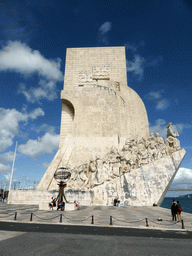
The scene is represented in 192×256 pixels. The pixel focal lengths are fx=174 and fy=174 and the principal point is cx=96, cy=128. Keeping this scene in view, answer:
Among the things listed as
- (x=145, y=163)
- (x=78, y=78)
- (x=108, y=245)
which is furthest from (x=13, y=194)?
(x=78, y=78)

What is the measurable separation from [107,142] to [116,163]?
3872 mm

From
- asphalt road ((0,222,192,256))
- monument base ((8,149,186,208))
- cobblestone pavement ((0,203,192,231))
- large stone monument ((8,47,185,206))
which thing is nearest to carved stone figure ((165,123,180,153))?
large stone monument ((8,47,185,206))

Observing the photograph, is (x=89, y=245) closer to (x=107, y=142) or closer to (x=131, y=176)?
(x=131, y=176)

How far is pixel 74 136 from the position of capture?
16.9 m

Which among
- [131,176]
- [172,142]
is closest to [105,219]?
[131,176]

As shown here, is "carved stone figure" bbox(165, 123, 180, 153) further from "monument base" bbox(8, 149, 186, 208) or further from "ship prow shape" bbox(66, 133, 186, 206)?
"monument base" bbox(8, 149, 186, 208)

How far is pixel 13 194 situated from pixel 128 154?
8.71m

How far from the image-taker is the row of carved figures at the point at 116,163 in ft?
41.2

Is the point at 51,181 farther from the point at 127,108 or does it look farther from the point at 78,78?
the point at 78,78

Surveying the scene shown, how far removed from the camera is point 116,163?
13172 mm

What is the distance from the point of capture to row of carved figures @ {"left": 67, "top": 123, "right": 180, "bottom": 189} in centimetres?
1257

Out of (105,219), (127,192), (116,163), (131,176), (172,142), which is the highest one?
(172,142)

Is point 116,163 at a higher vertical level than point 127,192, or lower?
higher

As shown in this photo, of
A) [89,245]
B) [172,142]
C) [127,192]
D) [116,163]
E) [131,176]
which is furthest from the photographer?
[172,142]
